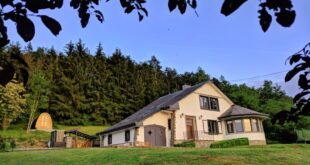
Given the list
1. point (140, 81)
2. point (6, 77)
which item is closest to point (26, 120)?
point (140, 81)

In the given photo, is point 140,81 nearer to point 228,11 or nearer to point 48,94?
point 48,94

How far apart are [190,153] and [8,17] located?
1726cm

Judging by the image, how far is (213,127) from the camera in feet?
115

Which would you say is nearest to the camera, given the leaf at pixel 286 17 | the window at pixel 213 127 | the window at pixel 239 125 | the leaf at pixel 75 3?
the leaf at pixel 286 17

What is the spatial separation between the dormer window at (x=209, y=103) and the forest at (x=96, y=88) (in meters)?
11.8

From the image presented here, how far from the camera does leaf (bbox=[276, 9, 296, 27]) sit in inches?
73.6

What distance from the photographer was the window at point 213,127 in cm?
3488

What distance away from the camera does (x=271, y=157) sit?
17.3m

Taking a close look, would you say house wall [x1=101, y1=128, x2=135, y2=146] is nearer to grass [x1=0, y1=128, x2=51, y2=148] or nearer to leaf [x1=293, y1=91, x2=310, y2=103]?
grass [x1=0, y1=128, x2=51, y2=148]

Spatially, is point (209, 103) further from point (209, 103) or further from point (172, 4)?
point (172, 4)

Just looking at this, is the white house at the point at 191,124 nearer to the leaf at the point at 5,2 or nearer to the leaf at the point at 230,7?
the leaf at the point at 5,2

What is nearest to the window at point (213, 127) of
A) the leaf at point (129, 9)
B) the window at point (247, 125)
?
the window at point (247, 125)

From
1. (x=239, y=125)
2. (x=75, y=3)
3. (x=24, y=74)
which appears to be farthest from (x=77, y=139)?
(x=24, y=74)

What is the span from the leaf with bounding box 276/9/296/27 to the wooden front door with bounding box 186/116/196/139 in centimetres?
3174
